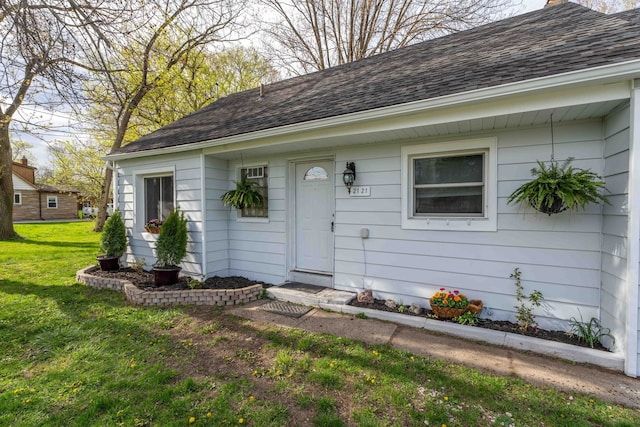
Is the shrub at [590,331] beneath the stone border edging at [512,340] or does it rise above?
above

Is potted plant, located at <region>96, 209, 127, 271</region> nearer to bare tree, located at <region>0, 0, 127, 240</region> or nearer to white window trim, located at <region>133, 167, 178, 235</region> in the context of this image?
white window trim, located at <region>133, 167, 178, 235</region>

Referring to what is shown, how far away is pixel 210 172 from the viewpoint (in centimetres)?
520

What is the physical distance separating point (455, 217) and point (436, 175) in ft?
1.96

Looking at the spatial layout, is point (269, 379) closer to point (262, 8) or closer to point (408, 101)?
point (408, 101)

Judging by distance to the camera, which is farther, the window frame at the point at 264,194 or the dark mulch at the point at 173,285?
the window frame at the point at 264,194

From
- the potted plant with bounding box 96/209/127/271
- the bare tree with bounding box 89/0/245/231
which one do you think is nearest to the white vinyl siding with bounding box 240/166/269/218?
the bare tree with bounding box 89/0/245/231

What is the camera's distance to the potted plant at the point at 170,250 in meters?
4.84

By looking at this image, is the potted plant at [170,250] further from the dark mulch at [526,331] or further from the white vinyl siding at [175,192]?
the dark mulch at [526,331]

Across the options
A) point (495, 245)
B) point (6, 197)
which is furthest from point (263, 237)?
point (6, 197)

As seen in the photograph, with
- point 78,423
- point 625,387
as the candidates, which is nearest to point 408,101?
point 625,387

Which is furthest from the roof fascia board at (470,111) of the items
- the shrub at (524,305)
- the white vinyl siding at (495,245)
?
the shrub at (524,305)

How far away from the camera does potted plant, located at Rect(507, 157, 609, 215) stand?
108 inches

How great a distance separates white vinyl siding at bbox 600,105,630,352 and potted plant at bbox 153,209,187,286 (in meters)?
5.59

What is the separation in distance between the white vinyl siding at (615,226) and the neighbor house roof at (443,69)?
0.68m
